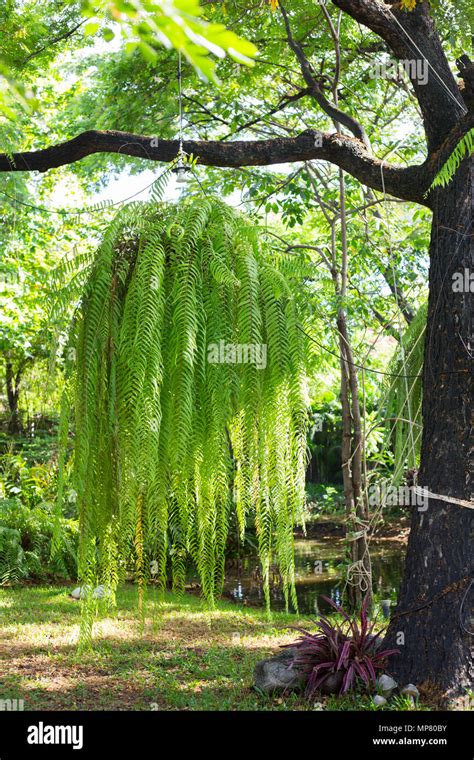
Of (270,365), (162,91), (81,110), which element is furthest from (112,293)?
(81,110)

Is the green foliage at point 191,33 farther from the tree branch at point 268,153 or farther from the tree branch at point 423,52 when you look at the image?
the tree branch at point 423,52

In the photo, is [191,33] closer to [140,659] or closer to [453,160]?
[453,160]

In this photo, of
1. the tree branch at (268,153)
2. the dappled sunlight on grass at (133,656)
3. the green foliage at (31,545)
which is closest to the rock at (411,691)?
the dappled sunlight on grass at (133,656)

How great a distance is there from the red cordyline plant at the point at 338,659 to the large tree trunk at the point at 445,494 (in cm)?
16

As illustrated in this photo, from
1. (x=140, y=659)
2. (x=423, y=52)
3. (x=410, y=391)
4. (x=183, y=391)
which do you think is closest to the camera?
(x=183, y=391)

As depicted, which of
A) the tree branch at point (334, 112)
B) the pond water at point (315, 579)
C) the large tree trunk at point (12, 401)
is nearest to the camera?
the tree branch at point (334, 112)

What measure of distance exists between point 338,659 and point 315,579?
12.4 feet

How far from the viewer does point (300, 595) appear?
632cm

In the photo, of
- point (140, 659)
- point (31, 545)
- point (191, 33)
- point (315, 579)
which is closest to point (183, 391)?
point (191, 33)

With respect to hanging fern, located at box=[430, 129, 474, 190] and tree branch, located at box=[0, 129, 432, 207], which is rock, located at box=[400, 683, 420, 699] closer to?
hanging fern, located at box=[430, 129, 474, 190]

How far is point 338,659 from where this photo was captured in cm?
310

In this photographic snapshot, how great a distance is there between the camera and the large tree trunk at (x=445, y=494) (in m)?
2.73

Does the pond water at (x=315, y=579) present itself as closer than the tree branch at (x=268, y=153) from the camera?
No
